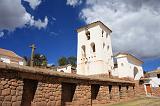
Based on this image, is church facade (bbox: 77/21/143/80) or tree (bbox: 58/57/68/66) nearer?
church facade (bbox: 77/21/143/80)

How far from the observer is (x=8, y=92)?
733 cm

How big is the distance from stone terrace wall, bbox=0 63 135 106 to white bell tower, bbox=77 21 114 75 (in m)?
21.0

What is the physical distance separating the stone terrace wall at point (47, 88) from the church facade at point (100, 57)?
19.8 m

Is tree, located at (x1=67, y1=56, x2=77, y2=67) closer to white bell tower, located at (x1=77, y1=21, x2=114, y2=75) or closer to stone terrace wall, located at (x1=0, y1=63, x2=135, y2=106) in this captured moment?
white bell tower, located at (x1=77, y1=21, x2=114, y2=75)

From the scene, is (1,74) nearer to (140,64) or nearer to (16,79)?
(16,79)

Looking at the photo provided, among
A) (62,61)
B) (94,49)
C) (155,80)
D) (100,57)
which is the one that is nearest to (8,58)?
(94,49)

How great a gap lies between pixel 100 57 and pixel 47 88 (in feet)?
86.9

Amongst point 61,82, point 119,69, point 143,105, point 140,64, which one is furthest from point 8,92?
point 140,64

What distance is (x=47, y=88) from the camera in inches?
355

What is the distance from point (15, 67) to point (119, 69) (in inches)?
1073

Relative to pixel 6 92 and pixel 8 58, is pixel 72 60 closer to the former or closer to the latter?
pixel 8 58

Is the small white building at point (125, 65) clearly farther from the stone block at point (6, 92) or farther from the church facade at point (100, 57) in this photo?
the stone block at point (6, 92)

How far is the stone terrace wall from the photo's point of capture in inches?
291

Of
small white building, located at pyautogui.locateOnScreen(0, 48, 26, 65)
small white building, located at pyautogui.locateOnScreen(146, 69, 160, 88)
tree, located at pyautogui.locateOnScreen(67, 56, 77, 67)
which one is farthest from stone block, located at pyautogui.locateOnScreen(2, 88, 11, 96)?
tree, located at pyautogui.locateOnScreen(67, 56, 77, 67)
